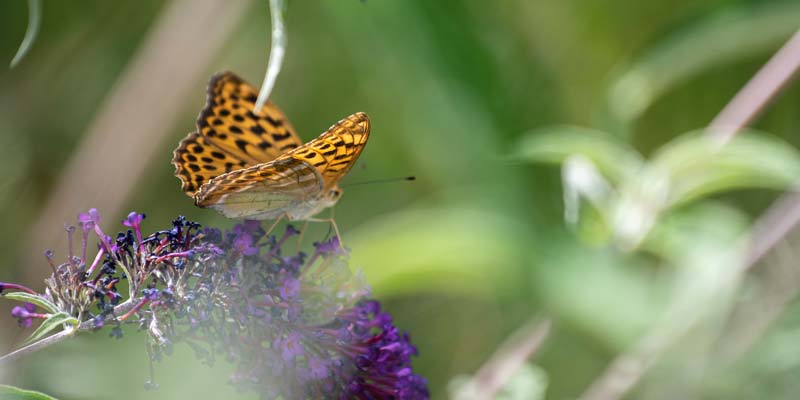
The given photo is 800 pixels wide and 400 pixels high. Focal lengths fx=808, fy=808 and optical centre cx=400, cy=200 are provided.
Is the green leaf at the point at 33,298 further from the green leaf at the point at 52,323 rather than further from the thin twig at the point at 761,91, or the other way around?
the thin twig at the point at 761,91

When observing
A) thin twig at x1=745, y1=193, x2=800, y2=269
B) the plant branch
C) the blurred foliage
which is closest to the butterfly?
the plant branch

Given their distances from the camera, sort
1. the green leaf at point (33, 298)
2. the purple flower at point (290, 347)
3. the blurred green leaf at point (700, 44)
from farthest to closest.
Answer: the blurred green leaf at point (700, 44) < the purple flower at point (290, 347) < the green leaf at point (33, 298)

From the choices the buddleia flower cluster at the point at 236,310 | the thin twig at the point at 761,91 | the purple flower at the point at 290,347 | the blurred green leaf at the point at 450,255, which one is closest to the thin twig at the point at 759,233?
the thin twig at the point at 761,91

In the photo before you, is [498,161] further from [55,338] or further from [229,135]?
[55,338]

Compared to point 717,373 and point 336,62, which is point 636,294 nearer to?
point 717,373

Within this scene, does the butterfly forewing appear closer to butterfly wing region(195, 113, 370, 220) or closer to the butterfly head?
butterfly wing region(195, 113, 370, 220)

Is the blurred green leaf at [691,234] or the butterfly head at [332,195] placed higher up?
the blurred green leaf at [691,234]
